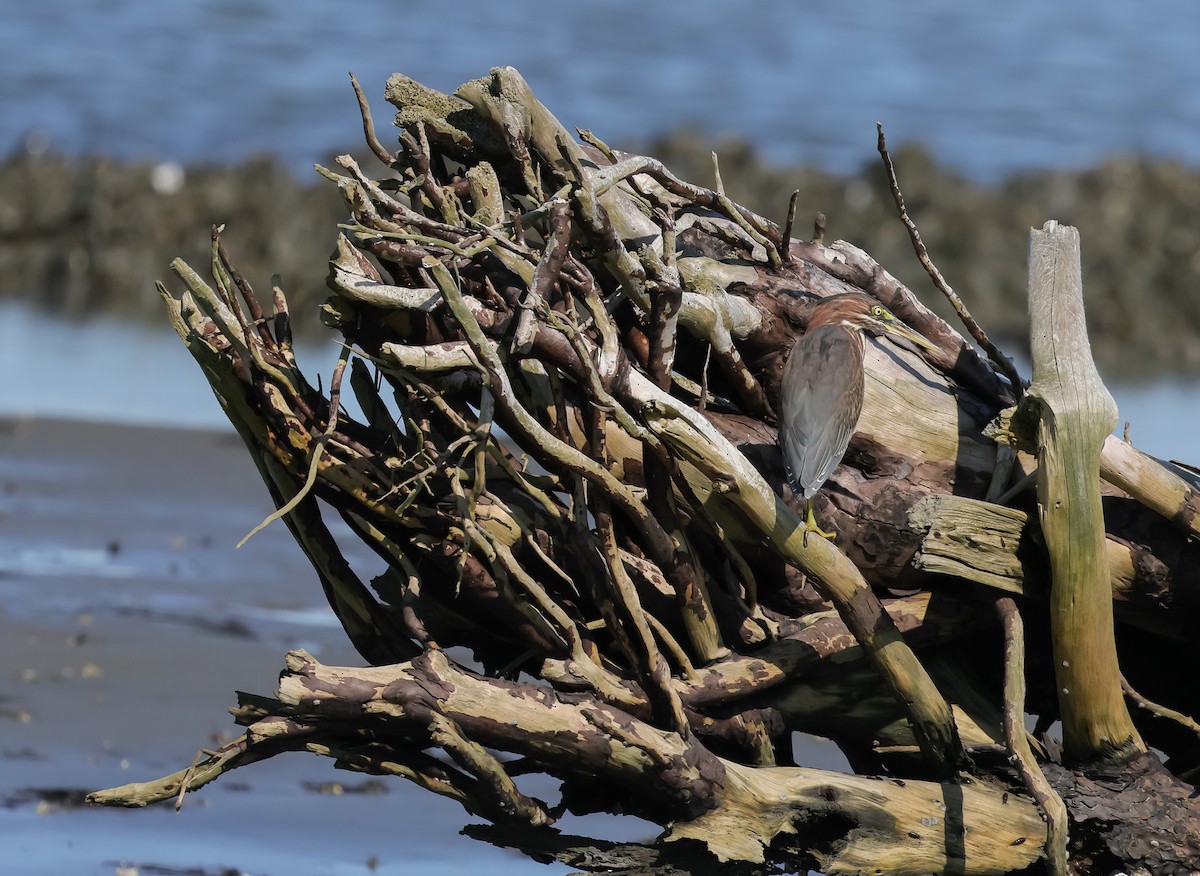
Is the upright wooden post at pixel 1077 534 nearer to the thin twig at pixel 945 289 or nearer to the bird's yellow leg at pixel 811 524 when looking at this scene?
the thin twig at pixel 945 289

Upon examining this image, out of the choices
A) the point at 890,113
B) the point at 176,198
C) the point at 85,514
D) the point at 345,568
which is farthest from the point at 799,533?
the point at 890,113

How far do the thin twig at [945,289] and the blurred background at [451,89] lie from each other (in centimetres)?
218

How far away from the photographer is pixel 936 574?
370 cm

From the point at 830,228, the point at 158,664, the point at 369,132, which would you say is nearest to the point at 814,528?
the point at 369,132

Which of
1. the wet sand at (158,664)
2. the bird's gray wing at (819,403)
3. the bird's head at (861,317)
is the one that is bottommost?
the wet sand at (158,664)

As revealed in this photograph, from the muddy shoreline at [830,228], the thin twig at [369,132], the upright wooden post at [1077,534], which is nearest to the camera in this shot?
the upright wooden post at [1077,534]

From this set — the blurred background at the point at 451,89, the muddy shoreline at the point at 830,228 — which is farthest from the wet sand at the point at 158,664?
the muddy shoreline at the point at 830,228

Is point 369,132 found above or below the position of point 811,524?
above

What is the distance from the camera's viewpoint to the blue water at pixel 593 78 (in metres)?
20.4

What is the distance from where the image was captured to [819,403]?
3432mm

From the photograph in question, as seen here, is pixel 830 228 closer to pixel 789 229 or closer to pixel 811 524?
pixel 789 229

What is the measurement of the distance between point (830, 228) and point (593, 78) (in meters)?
11.0

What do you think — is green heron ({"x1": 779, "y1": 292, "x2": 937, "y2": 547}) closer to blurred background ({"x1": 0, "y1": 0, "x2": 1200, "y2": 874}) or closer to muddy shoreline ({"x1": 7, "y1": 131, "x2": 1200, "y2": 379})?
blurred background ({"x1": 0, "y1": 0, "x2": 1200, "y2": 874})

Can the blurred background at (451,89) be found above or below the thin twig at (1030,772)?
above
